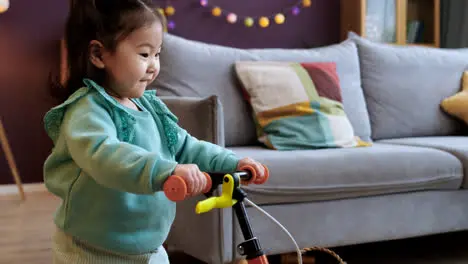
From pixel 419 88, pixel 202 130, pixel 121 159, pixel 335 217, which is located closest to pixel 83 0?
pixel 121 159

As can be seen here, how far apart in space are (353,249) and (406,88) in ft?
2.72

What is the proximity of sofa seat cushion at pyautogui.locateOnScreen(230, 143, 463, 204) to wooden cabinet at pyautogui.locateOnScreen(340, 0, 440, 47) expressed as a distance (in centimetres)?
246

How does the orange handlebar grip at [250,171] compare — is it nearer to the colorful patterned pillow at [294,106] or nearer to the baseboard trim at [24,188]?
the colorful patterned pillow at [294,106]

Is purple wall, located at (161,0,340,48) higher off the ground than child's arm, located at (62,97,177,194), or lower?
lower

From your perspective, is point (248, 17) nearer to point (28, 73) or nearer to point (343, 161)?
point (28, 73)

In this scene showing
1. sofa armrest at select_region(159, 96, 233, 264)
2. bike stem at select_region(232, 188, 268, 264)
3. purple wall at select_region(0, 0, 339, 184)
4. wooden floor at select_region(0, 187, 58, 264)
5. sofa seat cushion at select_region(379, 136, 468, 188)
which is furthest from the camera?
purple wall at select_region(0, 0, 339, 184)

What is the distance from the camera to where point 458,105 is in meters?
2.88

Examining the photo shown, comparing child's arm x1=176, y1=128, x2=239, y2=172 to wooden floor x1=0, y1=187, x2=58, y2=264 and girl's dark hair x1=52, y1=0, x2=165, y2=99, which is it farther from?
wooden floor x1=0, y1=187, x2=58, y2=264

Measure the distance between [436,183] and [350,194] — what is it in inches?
14.6

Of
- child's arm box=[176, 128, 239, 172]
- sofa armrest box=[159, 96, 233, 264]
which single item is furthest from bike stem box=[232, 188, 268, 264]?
sofa armrest box=[159, 96, 233, 264]

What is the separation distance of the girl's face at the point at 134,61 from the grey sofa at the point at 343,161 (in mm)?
737

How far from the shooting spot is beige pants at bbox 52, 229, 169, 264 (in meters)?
1.18

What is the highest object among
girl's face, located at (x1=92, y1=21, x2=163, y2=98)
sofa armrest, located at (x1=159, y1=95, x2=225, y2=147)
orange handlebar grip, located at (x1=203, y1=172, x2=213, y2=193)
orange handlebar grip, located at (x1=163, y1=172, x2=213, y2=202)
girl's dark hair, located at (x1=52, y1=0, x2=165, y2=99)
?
girl's dark hair, located at (x1=52, y1=0, x2=165, y2=99)

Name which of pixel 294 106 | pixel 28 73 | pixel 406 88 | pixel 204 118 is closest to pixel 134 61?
pixel 204 118
